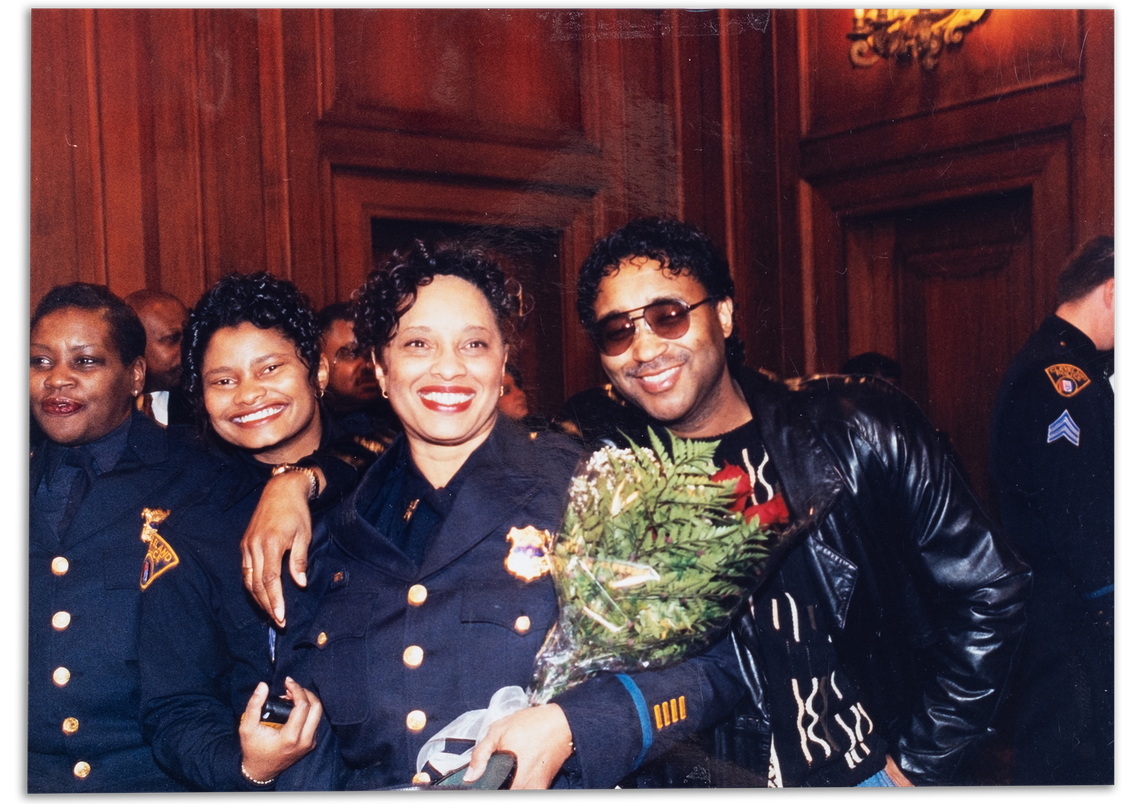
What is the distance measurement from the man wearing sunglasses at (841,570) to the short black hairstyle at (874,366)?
112 mm

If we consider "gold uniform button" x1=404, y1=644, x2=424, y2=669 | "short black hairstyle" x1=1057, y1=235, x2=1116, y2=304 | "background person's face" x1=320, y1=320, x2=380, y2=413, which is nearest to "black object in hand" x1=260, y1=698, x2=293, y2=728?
"gold uniform button" x1=404, y1=644, x2=424, y2=669

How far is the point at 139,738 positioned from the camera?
87.0 inches

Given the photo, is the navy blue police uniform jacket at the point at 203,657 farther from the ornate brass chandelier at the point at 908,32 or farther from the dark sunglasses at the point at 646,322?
the ornate brass chandelier at the point at 908,32

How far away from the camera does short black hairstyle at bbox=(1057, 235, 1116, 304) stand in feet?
7.39

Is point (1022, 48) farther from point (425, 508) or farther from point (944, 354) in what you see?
point (425, 508)

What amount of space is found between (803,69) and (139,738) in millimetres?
2291

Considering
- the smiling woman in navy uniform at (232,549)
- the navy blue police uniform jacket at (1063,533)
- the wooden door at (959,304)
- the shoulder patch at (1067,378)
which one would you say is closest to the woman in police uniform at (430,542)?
the smiling woman in navy uniform at (232,549)

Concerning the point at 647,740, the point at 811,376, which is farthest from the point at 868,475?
the point at 647,740

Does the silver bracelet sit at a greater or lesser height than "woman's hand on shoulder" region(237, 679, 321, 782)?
greater

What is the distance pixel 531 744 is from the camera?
193 cm

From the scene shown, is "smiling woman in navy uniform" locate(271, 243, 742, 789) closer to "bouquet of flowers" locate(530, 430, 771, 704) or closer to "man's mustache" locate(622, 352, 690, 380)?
"bouquet of flowers" locate(530, 430, 771, 704)

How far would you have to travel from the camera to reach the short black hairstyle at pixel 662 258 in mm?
2154

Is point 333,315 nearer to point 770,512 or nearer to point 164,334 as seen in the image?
point 164,334

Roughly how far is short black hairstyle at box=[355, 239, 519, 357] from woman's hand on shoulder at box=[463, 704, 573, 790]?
2.73 ft
